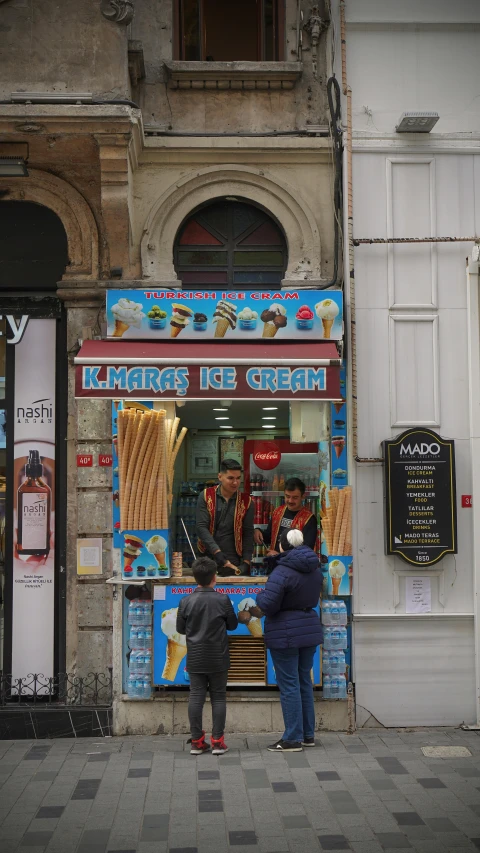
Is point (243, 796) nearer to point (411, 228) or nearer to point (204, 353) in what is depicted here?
point (204, 353)

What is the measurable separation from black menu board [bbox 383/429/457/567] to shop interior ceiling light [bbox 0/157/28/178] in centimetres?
433

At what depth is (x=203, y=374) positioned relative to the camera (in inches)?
340

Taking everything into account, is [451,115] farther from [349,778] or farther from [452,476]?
[349,778]

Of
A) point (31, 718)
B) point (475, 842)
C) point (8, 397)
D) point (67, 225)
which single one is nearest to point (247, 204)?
point (67, 225)

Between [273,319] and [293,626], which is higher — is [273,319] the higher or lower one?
the higher one

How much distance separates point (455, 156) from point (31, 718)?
22.4 feet

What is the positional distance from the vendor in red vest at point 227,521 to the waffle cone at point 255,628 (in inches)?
19.6

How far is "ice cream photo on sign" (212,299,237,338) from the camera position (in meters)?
9.14

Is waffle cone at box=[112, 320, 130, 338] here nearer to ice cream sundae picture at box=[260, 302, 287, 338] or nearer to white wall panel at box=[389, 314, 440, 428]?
ice cream sundae picture at box=[260, 302, 287, 338]

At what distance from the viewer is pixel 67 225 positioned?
9492 millimetres

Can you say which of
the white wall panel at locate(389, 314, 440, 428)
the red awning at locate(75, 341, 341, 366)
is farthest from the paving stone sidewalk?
the red awning at locate(75, 341, 341, 366)

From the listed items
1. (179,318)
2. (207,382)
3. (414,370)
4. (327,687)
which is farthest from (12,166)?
(327,687)

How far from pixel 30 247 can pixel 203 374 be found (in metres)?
2.41

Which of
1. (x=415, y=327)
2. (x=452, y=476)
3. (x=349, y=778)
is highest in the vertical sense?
(x=415, y=327)
